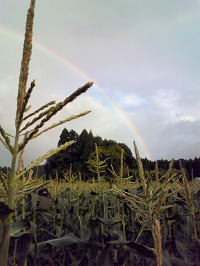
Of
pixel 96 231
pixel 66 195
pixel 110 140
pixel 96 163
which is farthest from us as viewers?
pixel 110 140

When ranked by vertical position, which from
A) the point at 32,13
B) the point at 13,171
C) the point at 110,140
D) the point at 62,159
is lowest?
the point at 13,171

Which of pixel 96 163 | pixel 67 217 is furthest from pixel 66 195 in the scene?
pixel 96 163

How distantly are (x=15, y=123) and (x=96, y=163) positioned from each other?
13.6 ft

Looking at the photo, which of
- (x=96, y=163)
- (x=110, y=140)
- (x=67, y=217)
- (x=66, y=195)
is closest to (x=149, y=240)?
(x=67, y=217)

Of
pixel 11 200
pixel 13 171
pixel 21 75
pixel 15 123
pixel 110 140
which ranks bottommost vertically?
pixel 11 200

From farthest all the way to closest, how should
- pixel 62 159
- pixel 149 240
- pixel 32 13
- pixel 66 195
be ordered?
pixel 62 159
pixel 66 195
pixel 149 240
pixel 32 13

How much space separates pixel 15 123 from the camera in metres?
1.29

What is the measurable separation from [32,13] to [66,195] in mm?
9003

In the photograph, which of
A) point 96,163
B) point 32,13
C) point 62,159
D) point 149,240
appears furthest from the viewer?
point 62,159

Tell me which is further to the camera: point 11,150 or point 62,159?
point 62,159

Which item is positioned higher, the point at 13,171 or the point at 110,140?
the point at 110,140

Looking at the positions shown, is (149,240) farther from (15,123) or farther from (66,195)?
(15,123)

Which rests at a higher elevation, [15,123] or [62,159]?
[62,159]

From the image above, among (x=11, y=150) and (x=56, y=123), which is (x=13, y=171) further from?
(x=56, y=123)
